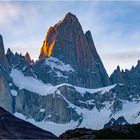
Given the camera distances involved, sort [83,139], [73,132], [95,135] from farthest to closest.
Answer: [73,132] < [95,135] < [83,139]

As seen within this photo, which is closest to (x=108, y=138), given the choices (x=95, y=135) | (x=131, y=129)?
(x=95, y=135)

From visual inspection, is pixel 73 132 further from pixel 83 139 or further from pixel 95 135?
pixel 83 139

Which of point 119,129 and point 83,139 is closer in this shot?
point 83,139

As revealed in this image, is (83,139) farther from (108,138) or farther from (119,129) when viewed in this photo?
(119,129)

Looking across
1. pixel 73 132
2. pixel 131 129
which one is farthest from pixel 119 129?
pixel 73 132

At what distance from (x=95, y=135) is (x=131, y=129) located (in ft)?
33.7

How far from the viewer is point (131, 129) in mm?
117875

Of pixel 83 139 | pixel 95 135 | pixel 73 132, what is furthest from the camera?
pixel 73 132

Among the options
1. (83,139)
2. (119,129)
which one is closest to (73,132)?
(119,129)

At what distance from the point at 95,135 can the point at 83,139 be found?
8.64m

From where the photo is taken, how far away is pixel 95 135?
365 feet

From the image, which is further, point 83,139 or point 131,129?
point 131,129

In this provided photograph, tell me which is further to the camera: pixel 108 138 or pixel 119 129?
pixel 119 129

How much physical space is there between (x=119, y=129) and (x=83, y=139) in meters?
16.2
